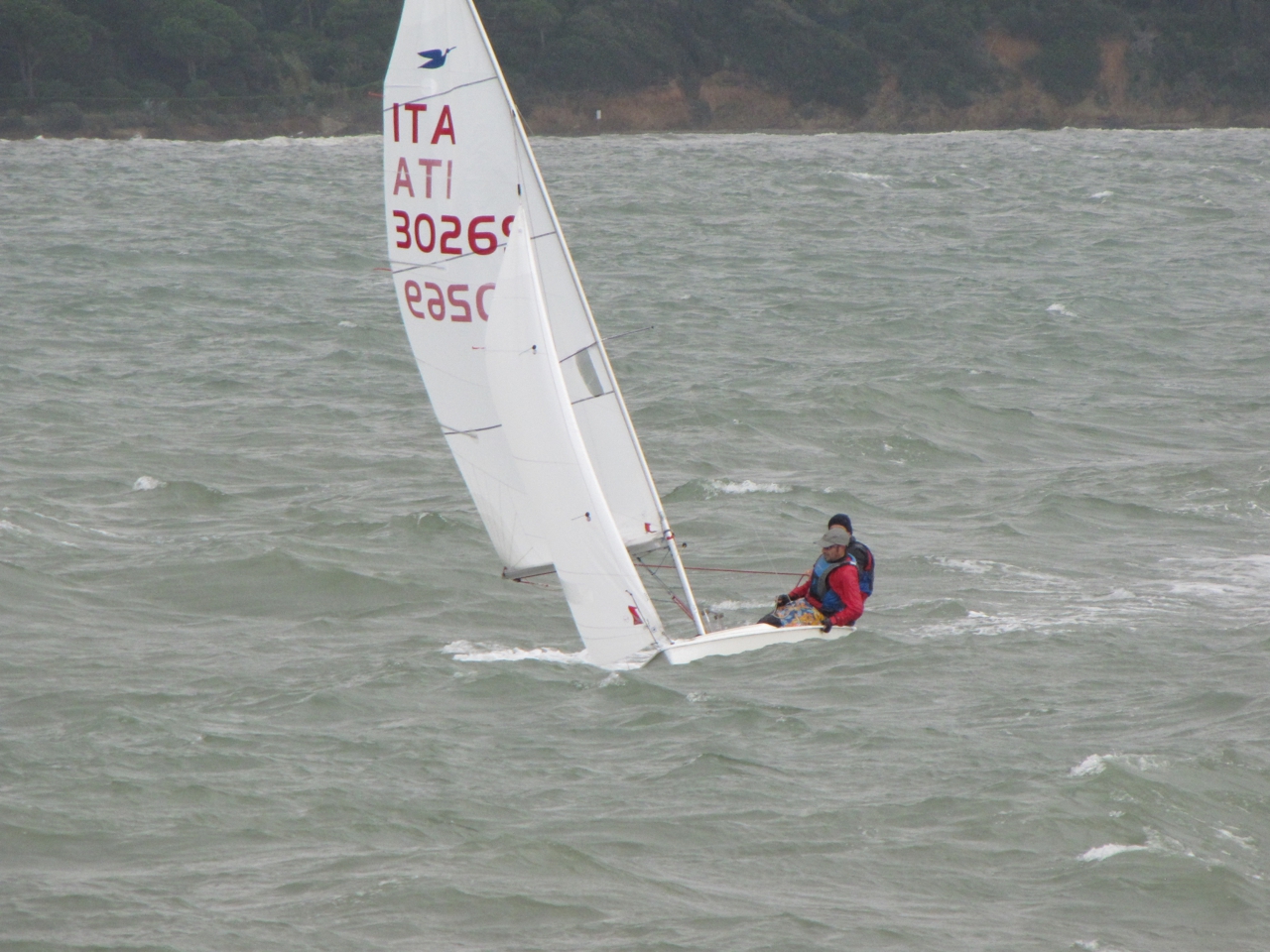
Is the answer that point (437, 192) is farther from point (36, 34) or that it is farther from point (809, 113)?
point (809, 113)

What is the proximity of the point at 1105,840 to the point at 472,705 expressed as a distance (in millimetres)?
3152

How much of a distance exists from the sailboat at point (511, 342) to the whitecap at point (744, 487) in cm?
403

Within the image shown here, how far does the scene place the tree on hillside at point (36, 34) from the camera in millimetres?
68188

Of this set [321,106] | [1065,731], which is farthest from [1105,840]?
[321,106]

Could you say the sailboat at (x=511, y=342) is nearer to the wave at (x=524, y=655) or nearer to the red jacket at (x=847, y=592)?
the wave at (x=524, y=655)

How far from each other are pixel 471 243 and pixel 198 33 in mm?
67609

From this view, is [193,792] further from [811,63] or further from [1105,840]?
[811,63]

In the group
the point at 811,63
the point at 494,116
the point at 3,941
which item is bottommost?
the point at 3,941

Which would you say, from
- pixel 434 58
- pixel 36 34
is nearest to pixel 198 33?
pixel 36 34

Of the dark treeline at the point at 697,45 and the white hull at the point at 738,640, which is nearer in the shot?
the white hull at the point at 738,640

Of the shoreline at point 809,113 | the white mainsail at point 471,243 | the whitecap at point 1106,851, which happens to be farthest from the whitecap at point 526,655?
the shoreline at point 809,113

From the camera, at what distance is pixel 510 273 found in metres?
8.23

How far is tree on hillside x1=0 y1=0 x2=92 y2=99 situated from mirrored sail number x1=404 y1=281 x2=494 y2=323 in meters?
65.0

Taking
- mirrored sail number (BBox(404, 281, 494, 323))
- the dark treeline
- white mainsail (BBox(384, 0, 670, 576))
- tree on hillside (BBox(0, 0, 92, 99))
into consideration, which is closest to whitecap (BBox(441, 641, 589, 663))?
white mainsail (BBox(384, 0, 670, 576))
